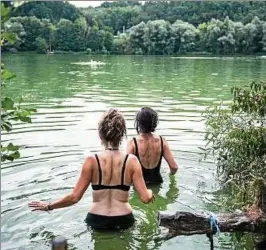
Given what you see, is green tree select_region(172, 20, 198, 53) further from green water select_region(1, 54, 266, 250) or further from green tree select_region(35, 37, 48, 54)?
green water select_region(1, 54, 266, 250)

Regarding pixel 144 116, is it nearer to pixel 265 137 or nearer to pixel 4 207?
pixel 265 137

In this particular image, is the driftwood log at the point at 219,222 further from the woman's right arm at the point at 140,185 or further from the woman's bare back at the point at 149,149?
the woman's bare back at the point at 149,149

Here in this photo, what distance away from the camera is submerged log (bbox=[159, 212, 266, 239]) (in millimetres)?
4367

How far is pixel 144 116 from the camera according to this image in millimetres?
6531

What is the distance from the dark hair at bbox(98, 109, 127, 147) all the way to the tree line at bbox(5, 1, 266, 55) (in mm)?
80545

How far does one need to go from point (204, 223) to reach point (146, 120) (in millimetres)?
2402

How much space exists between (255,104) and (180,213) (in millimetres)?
2241

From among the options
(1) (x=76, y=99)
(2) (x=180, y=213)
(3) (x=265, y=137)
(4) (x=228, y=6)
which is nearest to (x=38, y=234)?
(2) (x=180, y=213)

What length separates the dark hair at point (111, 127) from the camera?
15.5 ft

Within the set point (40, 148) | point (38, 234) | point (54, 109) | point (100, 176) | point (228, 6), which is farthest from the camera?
point (228, 6)

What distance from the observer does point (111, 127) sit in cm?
→ 471

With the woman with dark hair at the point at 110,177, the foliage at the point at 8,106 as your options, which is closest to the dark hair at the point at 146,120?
the woman with dark hair at the point at 110,177

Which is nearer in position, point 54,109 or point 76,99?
point 54,109

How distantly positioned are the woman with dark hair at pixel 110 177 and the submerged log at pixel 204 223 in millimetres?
377
